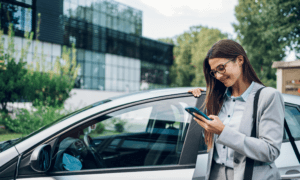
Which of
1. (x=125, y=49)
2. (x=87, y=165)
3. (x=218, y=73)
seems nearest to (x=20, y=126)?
(x=87, y=165)

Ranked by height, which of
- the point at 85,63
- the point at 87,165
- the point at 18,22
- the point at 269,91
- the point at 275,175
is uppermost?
the point at 18,22

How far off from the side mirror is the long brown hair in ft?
Result: 3.56

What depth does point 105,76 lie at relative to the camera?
33562 millimetres

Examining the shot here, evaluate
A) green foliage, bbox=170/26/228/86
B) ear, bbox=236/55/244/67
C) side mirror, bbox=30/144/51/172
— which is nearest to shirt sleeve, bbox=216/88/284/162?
ear, bbox=236/55/244/67

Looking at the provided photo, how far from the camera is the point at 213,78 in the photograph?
1420 millimetres

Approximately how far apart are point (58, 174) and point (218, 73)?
1.29 meters

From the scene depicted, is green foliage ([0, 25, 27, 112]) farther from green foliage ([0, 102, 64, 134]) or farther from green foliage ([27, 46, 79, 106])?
green foliage ([0, 102, 64, 134])

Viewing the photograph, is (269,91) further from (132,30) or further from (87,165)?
(132,30)

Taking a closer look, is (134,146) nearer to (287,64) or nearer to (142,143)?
(142,143)

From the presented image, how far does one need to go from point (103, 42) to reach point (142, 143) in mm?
31740

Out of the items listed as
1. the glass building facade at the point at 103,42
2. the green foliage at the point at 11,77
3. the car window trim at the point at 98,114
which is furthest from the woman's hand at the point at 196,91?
the glass building facade at the point at 103,42

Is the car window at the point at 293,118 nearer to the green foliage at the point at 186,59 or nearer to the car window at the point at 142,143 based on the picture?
the car window at the point at 142,143

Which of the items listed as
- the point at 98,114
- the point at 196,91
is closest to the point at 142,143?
the point at 98,114

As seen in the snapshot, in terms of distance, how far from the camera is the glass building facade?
26.6 metres
